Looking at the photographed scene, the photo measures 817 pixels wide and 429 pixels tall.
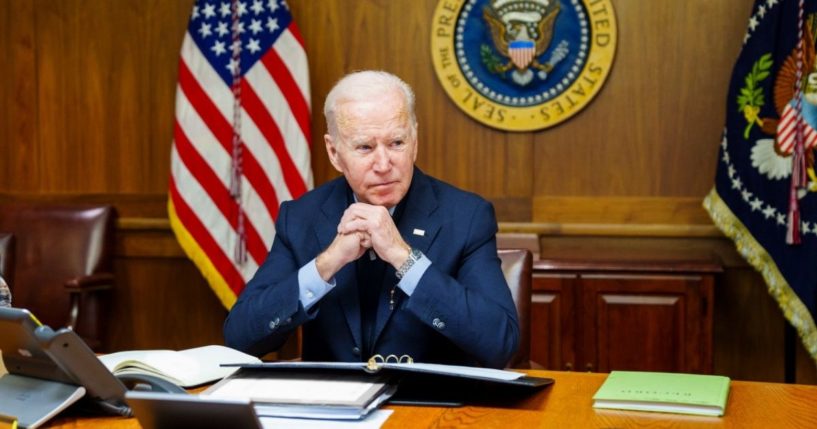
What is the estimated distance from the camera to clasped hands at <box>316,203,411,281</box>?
210cm

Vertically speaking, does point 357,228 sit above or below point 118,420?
above

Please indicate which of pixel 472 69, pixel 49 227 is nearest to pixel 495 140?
pixel 472 69

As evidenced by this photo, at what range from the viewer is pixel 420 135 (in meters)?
4.45

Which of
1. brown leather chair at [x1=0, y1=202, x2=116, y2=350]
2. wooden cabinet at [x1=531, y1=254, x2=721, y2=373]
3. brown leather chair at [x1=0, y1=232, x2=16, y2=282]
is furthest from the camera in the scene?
brown leather chair at [x1=0, y1=202, x2=116, y2=350]

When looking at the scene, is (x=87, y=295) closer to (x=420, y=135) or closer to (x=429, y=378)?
(x=420, y=135)

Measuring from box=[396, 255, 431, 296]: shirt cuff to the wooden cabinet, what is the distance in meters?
1.79

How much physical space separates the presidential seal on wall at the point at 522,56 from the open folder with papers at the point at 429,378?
2.63 m

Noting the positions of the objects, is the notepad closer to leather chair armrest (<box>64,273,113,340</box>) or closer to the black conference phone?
the black conference phone

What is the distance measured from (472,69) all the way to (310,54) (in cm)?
77

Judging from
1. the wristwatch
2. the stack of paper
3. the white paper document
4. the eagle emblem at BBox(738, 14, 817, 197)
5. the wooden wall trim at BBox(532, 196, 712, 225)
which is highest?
the eagle emblem at BBox(738, 14, 817, 197)

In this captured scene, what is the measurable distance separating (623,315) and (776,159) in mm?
843

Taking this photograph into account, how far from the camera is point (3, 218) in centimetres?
427

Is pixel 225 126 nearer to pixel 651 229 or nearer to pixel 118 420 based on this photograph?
pixel 651 229

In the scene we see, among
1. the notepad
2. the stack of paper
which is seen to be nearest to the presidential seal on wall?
the notepad
